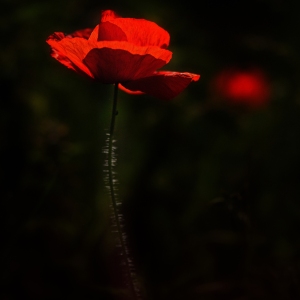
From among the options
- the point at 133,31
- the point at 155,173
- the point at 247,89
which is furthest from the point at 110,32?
the point at 247,89

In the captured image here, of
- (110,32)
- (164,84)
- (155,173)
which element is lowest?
(155,173)

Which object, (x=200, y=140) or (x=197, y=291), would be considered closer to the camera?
(x=197, y=291)

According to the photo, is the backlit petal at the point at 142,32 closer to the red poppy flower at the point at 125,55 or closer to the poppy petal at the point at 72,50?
the red poppy flower at the point at 125,55

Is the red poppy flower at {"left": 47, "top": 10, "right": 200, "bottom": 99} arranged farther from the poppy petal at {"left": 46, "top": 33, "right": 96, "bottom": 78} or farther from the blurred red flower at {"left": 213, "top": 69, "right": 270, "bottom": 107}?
the blurred red flower at {"left": 213, "top": 69, "right": 270, "bottom": 107}

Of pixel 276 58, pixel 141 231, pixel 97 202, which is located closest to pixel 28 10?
pixel 97 202

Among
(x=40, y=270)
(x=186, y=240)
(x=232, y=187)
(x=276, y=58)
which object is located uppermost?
(x=276, y=58)

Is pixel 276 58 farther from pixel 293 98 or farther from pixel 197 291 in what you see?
pixel 197 291

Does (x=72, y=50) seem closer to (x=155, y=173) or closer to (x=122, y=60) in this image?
(x=122, y=60)
